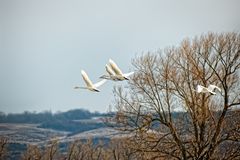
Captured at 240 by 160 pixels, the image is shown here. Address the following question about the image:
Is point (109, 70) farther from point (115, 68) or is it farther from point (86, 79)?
point (86, 79)

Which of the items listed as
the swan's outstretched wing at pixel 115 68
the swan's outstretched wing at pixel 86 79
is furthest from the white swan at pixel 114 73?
the swan's outstretched wing at pixel 86 79

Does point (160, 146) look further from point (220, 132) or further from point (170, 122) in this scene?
point (220, 132)

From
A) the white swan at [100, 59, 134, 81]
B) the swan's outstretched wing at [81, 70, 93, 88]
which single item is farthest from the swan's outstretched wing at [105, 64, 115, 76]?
the swan's outstretched wing at [81, 70, 93, 88]

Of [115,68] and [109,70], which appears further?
[109,70]

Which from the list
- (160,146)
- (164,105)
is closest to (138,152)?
(160,146)

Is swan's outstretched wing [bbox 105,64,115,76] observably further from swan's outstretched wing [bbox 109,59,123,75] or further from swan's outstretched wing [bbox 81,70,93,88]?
swan's outstretched wing [bbox 81,70,93,88]

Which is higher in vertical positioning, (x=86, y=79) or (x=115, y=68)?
(x=115, y=68)

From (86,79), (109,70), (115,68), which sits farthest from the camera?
(86,79)

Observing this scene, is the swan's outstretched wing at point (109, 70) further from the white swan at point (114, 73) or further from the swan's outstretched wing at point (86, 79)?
the swan's outstretched wing at point (86, 79)

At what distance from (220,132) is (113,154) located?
36096 millimetres

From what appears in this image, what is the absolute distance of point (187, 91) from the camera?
22.8 metres

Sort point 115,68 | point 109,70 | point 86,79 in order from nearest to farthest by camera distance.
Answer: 1. point 115,68
2. point 109,70
3. point 86,79

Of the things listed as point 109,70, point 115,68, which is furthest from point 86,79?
point 115,68

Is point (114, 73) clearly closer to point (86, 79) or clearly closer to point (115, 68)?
point (115, 68)
